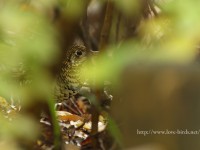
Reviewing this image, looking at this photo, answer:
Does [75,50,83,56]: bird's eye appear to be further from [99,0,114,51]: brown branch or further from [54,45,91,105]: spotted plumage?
[99,0,114,51]: brown branch

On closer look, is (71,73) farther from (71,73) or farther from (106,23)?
(106,23)

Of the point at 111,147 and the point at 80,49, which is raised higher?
the point at 80,49

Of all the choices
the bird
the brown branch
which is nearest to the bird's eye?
the bird

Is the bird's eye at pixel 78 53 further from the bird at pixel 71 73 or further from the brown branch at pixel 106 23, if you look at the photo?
the brown branch at pixel 106 23

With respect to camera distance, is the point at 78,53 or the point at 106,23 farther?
the point at 78,53

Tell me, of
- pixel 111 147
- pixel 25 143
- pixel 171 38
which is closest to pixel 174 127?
pixel 111 147

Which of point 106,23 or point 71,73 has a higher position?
point 106,23

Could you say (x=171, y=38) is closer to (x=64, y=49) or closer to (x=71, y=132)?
(x=64, y=49)

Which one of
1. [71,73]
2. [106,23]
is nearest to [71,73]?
[71,73]

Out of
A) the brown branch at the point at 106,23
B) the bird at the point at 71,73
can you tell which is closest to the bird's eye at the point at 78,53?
the bird at the point at 71,73

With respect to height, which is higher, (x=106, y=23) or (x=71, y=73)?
(x=106, y=23)

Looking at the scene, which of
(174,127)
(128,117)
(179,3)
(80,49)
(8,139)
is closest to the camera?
(179,3)
